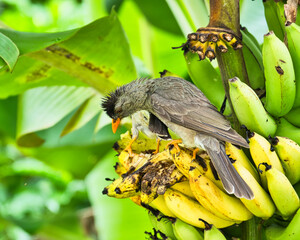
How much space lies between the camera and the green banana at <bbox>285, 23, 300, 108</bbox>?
1.51m

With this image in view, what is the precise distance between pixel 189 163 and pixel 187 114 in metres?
0.20

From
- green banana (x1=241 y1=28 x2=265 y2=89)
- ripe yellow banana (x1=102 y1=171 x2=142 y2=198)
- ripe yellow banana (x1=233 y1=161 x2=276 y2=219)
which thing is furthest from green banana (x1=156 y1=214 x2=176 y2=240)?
green banana (x1=241 y1=28 x2=265 y2=89)

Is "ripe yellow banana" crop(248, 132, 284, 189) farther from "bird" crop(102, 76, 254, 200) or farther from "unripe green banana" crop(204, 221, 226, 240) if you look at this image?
"unripe green banana" crop(204, 221, 226, 240)

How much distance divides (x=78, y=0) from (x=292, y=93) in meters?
2.79

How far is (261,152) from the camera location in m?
1.44

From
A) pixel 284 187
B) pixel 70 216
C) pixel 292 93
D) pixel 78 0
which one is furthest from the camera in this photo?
pixel 78 0

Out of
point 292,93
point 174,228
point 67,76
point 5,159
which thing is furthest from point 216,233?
point 5,159

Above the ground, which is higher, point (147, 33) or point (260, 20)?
point (260, 20)

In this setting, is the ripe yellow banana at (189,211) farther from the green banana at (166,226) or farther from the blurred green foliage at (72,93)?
the blurred green foliage at (72,93)

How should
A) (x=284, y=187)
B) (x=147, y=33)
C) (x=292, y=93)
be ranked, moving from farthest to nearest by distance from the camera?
(x=147, y=33) < (x=292, y=93) < (x=284, y=187)

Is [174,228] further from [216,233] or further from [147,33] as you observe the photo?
[147,33]

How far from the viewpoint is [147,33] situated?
9.76 ft

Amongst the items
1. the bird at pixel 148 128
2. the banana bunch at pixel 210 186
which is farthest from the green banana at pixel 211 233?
the bird at pixel 148 128

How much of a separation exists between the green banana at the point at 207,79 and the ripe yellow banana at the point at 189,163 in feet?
0.80
